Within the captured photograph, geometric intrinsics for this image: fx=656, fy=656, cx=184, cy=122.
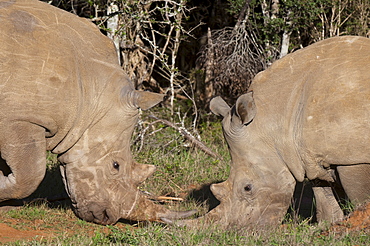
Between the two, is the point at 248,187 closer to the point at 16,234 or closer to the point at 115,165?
the point at 115,165

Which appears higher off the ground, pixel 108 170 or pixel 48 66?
pixel 48 66

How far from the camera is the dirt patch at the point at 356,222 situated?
5879mm

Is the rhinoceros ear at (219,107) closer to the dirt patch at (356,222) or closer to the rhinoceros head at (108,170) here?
the rhinoceros head at (108,170)

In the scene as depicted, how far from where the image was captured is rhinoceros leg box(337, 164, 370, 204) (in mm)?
6086

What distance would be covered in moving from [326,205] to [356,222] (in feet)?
3.20

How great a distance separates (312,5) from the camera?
10250 mm

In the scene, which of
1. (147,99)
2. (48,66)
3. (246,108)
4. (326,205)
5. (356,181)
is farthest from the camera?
(326,205)

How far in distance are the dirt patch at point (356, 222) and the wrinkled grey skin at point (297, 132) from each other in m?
0.20

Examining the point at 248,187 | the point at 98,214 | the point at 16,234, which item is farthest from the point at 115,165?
the point at 248,187

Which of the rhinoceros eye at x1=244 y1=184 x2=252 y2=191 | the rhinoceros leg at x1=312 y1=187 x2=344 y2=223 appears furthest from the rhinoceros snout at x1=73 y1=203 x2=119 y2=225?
the rhinoceros leg at x1=312 y1=187 x2=344 y2=223

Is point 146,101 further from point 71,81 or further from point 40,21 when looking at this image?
point 40,21

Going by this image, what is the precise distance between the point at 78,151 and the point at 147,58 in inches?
209

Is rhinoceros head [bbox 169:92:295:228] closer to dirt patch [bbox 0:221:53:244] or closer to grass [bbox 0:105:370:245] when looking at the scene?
grass [bbox 0:105:370:245]

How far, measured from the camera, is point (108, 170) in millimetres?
6930
